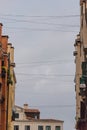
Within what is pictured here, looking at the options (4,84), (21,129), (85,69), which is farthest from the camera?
(21,129)

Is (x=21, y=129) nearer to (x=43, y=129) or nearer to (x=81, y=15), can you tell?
(x=43, y=129)

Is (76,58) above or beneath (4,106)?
above

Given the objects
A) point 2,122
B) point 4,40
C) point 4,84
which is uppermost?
point 4,40

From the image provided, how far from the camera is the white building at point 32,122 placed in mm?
128625

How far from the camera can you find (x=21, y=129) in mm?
129125

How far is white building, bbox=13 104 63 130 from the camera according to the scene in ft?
422

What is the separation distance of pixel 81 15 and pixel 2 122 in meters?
13.5

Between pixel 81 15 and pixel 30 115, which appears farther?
pixel 30 115

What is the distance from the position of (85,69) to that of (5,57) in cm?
1058

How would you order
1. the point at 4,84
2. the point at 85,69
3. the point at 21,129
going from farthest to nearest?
the point at 21,129
the point at 4,84
the point at 85,69

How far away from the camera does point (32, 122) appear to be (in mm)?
130000

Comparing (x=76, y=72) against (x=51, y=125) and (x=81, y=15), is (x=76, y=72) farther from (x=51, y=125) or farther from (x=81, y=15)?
(x=51, y=125)

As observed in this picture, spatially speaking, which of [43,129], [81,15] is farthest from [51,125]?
[81,15]

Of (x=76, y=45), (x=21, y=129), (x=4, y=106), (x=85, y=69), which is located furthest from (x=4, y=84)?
(x=21, y=129)
